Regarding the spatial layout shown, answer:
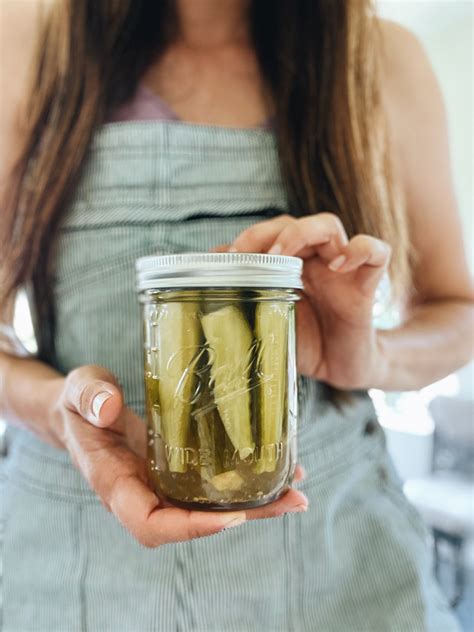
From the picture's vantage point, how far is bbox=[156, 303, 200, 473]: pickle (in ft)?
1.07

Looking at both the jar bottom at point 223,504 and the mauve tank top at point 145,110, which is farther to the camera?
the mauve tank top at point 145,110

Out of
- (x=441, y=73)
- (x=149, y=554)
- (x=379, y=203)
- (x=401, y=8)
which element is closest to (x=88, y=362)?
(x=149, y=554)

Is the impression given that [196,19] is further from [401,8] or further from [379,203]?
[401,8]

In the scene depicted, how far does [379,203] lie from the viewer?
0.57 metres

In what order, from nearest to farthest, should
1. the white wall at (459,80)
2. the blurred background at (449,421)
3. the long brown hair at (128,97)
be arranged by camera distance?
the long brown hair at (128,97)
the blurred background at (449,421)
the white wall at (459,80)

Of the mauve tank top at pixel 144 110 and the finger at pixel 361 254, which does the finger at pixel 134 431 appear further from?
the mauve tank top at pixel 144 110

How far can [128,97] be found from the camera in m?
0.59

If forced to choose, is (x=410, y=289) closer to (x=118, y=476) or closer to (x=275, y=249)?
(x=275, y=249)

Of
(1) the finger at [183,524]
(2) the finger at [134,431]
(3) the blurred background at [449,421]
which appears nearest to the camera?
(1) the finger at [183,524]

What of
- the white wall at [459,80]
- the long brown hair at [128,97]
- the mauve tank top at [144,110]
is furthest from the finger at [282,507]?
the white wall at [459,80]

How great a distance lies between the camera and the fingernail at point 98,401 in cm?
33

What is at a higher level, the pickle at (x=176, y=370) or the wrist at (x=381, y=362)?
the pickle at (x=176, y=370)

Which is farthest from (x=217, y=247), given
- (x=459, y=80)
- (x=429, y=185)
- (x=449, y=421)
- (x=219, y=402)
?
(x=459, y=80)

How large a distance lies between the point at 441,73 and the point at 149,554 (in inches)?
103
